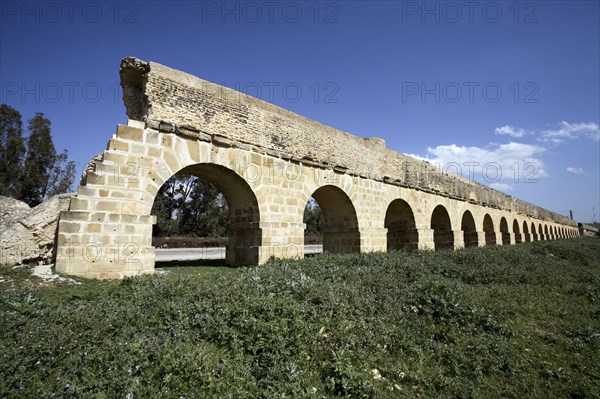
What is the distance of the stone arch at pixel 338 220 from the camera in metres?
11.4

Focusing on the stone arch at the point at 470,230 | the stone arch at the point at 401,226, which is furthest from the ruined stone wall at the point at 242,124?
the stone arch at the point at 470,230

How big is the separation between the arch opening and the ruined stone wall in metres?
0.98

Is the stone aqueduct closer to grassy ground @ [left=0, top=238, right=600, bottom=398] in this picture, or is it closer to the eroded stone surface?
the eroded stone surface

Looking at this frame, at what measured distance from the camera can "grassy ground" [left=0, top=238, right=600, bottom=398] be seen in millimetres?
2844

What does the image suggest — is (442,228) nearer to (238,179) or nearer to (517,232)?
(238,179)

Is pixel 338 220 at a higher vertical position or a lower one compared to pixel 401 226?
higher

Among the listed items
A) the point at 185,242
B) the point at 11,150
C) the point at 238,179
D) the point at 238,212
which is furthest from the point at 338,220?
the point at 11,150

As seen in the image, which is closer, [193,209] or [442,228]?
[442,228]

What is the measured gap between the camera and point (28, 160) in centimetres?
2716

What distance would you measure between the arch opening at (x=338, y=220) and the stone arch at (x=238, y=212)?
3282 millimetres

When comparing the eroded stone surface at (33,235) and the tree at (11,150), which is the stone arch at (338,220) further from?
the tree at (11,150)

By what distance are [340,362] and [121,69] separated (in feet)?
26.1

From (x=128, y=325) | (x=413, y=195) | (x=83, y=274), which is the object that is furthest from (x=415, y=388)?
(x=413, y=195)

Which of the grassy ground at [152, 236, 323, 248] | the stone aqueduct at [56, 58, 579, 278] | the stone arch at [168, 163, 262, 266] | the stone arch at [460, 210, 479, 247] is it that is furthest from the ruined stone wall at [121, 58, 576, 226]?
the grassy ground at [152, 236, 323, 248]
